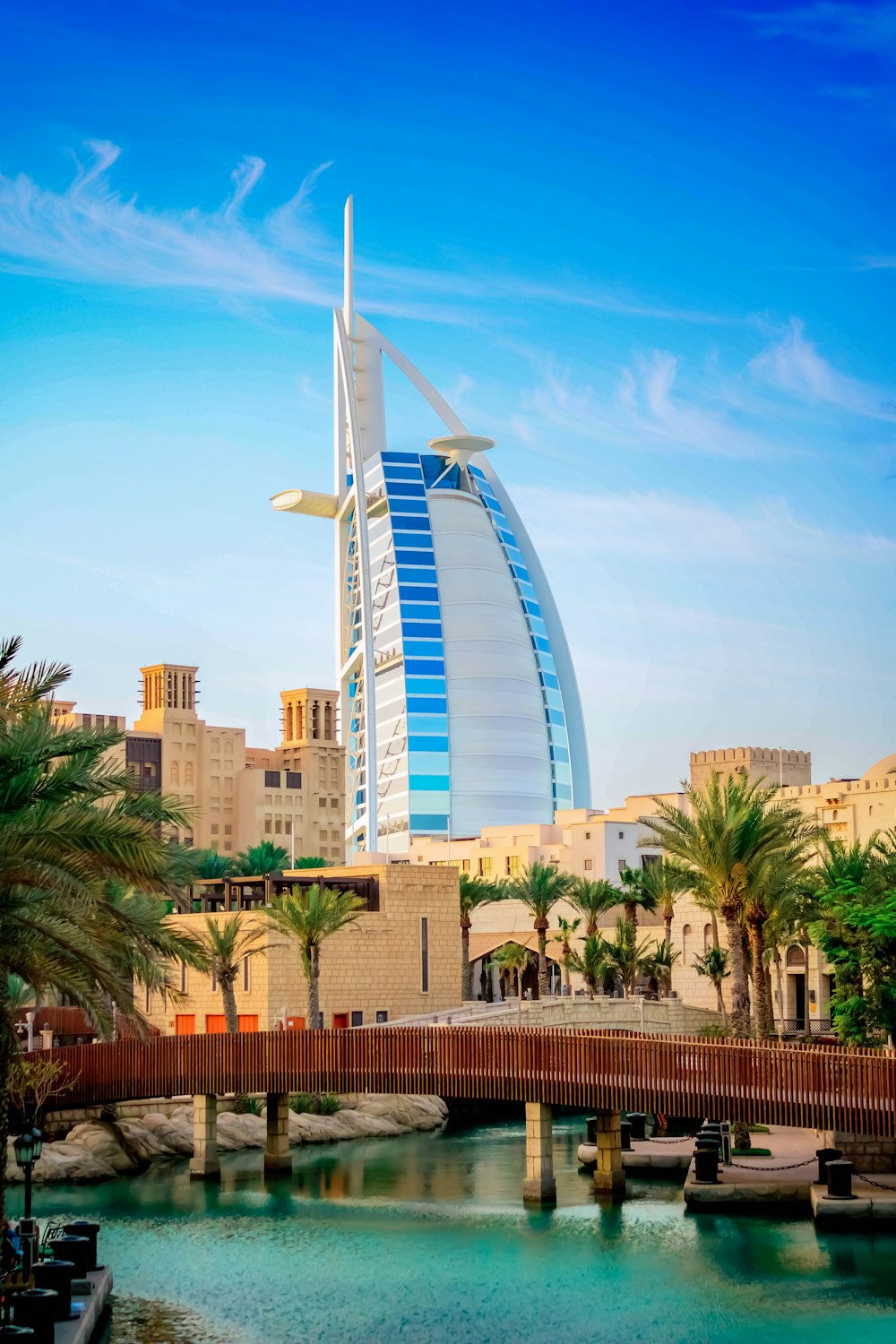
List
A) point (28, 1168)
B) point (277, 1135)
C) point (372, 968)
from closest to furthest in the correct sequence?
1. point (28, 1168)
2. point (277, 1135)
3. point (372, 968)

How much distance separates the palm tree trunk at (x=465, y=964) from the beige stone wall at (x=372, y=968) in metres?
1.54

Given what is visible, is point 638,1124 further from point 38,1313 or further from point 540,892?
point 38,1313

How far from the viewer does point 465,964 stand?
74062mm

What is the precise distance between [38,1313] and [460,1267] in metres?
10.4

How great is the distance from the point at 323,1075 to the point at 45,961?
14962mm

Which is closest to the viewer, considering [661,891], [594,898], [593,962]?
[593,962]

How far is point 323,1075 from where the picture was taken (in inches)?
1420

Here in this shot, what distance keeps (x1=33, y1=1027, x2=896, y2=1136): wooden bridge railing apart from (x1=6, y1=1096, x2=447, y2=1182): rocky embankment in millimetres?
2204

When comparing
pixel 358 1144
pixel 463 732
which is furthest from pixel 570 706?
pixel 358 1144

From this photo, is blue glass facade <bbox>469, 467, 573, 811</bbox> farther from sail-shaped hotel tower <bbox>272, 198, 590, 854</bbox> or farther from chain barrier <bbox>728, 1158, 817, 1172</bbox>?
chain barrier <bbox>728, 1158, 817, 1172</bbox>

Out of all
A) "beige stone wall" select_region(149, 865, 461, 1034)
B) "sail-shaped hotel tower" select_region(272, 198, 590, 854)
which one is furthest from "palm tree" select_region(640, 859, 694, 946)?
"sail-shaped hotel tower" select_region(272, 198, 590, 854)

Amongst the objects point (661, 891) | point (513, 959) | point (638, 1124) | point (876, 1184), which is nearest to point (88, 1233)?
point (876, 1184)

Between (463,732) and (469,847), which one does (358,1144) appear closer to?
(469,847)

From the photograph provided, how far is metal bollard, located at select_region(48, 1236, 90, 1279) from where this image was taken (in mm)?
24358
